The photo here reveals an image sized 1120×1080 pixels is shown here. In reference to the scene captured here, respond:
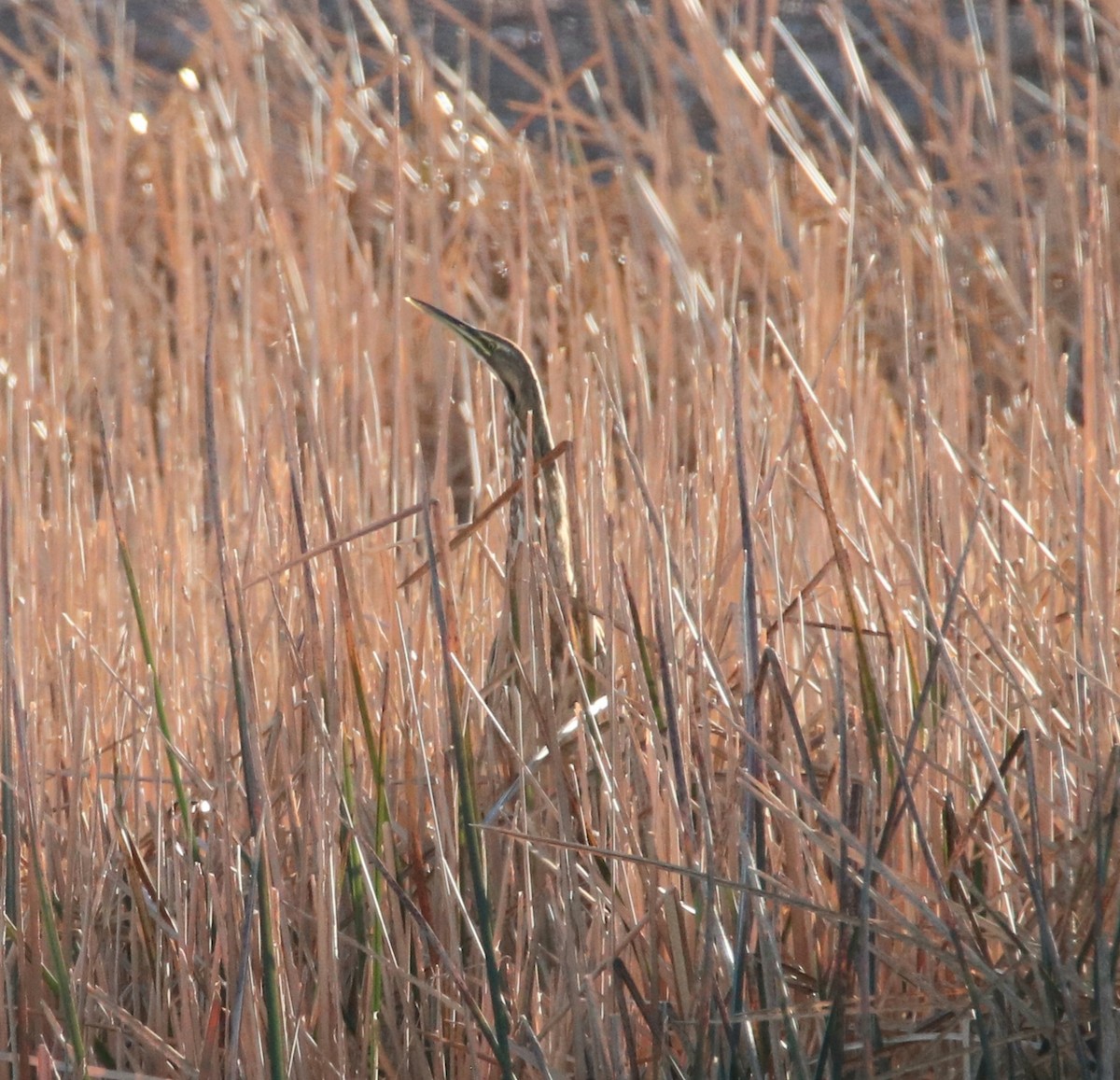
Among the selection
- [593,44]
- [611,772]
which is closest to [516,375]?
[611,772]

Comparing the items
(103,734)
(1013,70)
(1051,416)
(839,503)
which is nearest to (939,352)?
(1051,416)

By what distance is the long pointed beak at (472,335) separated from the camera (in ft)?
3.81

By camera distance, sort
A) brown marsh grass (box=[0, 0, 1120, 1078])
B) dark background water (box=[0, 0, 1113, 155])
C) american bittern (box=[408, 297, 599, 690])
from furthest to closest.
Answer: dark background water (box=[0, 0, 1113, 155])
american bittern (box=[408, 297, 599, 690])
brown marsh grass (box=[0, 0, 1120, 1078])

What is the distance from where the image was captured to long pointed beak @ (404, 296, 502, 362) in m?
1.16

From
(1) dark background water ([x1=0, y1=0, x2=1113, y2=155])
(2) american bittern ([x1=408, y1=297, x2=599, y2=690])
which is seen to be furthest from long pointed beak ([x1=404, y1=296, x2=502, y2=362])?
(1) dark background water ([x1=0, y1=0, x2=1113, y2=155])

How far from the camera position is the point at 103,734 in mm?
1393

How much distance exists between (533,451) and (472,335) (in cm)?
10

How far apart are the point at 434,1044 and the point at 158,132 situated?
2.70 metres

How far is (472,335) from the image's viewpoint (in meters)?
1.17

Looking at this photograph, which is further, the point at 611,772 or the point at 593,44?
the point at 593,44

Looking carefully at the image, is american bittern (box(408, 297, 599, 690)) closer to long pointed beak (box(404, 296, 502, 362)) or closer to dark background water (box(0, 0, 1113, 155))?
long pointed beak (box(404, 296, 502, 362))

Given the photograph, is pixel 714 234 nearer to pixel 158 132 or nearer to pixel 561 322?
pixel 561 322

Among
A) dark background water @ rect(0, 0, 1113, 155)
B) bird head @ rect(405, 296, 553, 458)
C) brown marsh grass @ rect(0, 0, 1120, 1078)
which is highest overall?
dark background water @ rect(0, 0, 1113, 155)

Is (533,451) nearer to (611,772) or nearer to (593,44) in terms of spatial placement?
(611,772)
